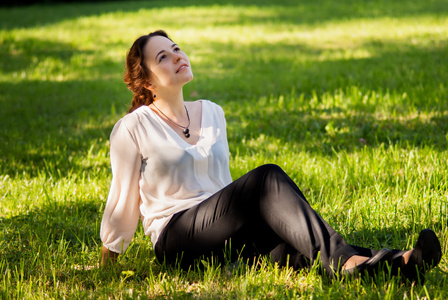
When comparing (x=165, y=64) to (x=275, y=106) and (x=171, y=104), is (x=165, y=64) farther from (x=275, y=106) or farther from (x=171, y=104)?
(x=275, y=106)

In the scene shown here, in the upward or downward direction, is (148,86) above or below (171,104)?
above

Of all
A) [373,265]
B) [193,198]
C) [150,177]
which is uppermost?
[150,177]

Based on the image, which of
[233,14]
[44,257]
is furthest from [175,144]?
[233,14]

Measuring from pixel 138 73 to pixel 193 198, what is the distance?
38.2 inches

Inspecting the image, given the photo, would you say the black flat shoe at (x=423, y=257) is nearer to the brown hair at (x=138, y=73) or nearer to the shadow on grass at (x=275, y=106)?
the brown hair at (x=138, y=73)

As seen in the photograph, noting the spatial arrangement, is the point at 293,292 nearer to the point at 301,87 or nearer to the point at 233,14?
the point at 301,87

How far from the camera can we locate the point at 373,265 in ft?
8.62

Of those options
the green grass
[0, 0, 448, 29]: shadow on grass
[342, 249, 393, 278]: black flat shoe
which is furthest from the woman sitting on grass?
[0, 0, 448, 29]: shadow on grass

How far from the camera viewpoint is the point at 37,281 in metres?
3.11

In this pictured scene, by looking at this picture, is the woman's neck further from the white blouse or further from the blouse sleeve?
the blouse sleeve

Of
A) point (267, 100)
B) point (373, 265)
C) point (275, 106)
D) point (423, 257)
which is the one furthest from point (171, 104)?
point (267, 100)

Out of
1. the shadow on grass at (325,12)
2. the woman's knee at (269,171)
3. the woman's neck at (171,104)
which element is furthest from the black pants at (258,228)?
the shadow on grass at (325,12)

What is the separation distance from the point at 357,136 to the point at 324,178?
127cm

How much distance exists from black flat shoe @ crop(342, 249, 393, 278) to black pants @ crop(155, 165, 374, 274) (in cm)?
8
